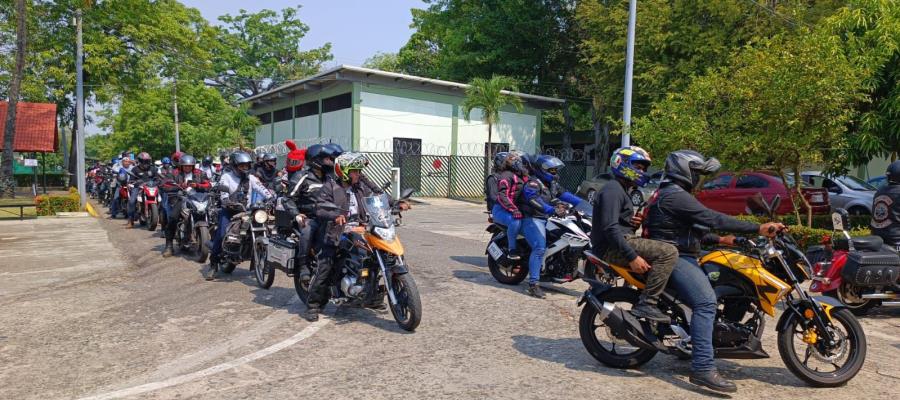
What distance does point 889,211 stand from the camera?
6.68 meters


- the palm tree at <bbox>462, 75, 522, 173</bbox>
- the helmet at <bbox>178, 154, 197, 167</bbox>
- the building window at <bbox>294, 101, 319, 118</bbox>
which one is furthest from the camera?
the building window at <bbox>294, 101, 319, 118</bbox>

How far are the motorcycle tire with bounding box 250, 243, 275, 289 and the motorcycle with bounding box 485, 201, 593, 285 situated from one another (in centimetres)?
294

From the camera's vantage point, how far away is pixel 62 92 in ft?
108

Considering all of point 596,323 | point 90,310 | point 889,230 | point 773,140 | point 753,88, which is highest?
point 753,88

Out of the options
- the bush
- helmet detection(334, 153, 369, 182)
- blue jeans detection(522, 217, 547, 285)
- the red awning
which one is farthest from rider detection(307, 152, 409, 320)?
the red awning

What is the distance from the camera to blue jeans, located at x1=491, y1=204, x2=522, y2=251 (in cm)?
809

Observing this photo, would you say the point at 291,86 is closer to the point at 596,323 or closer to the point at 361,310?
the point at 361,310

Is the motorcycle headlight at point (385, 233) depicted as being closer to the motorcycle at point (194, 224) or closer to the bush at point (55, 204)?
the motorcycle at point (194, 224)

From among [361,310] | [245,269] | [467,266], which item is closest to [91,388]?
[361,310]

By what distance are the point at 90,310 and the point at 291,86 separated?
27.2 m

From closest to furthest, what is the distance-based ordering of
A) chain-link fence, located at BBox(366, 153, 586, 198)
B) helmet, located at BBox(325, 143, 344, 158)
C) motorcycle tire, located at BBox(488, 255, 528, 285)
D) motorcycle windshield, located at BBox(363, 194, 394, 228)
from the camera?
motorcycle windshield, located at BBox(363, 194, 394, 228), helmet, located at BBox(325, 143, 344, 158), motorcycle tire, located at BBox(488, 255, 528, 285), chain-link fence, located at BBox(366, 153, 586, 198)

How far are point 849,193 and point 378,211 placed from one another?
1540 cm

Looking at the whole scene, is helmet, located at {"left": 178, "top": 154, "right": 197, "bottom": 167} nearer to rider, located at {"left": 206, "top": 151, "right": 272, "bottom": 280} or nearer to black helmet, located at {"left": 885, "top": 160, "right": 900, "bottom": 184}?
rider, located at {"left": 206, "top": 151, "right": 272, "bottom": 280}

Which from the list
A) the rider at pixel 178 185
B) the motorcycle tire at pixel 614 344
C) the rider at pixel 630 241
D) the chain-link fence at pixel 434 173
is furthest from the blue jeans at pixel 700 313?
the chain-link fence at pixel 434 173
